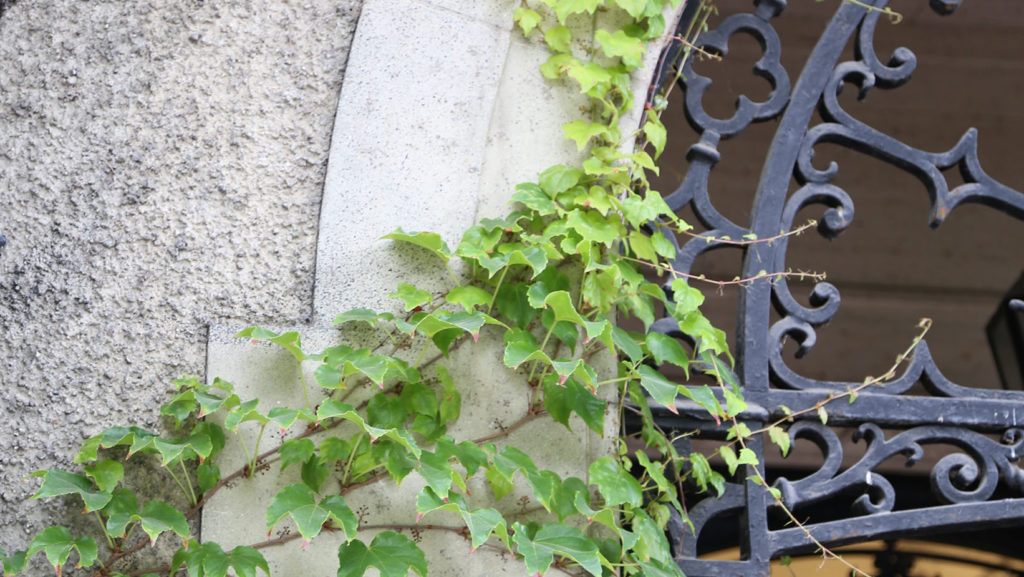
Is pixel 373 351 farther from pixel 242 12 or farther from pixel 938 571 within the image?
pixel 938 571

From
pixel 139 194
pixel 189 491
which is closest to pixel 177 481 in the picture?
pixel 189 491

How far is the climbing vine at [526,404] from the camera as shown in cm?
140

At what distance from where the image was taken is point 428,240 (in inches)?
60.4

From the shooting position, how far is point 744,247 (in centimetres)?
190

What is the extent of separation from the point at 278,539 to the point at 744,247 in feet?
3.44

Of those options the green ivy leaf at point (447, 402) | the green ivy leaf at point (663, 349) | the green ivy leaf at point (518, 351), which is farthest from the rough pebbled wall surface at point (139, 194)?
the green ivy leaf at point (663, 349)

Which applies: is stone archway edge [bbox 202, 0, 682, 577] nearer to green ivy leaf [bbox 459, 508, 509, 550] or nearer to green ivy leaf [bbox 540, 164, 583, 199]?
green ivy leaf [bbox 540, 164, 583, 199]

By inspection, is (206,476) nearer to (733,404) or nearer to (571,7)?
(733,404)

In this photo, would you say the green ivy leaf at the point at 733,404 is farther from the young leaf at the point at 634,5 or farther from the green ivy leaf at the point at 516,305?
the young leaf at the point at 634,5

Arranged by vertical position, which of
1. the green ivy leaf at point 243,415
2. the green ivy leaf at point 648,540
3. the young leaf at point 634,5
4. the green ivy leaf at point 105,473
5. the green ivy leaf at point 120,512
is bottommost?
the green ivy leaf at point 120,512

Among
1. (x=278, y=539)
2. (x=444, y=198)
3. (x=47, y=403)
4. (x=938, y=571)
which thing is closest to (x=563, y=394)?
(x=444, y=198)

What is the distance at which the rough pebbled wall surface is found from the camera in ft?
4.88

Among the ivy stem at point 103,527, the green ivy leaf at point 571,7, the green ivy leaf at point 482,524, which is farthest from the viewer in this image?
the green ivy leaf at point 571,7

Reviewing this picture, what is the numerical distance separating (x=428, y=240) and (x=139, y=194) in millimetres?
489
